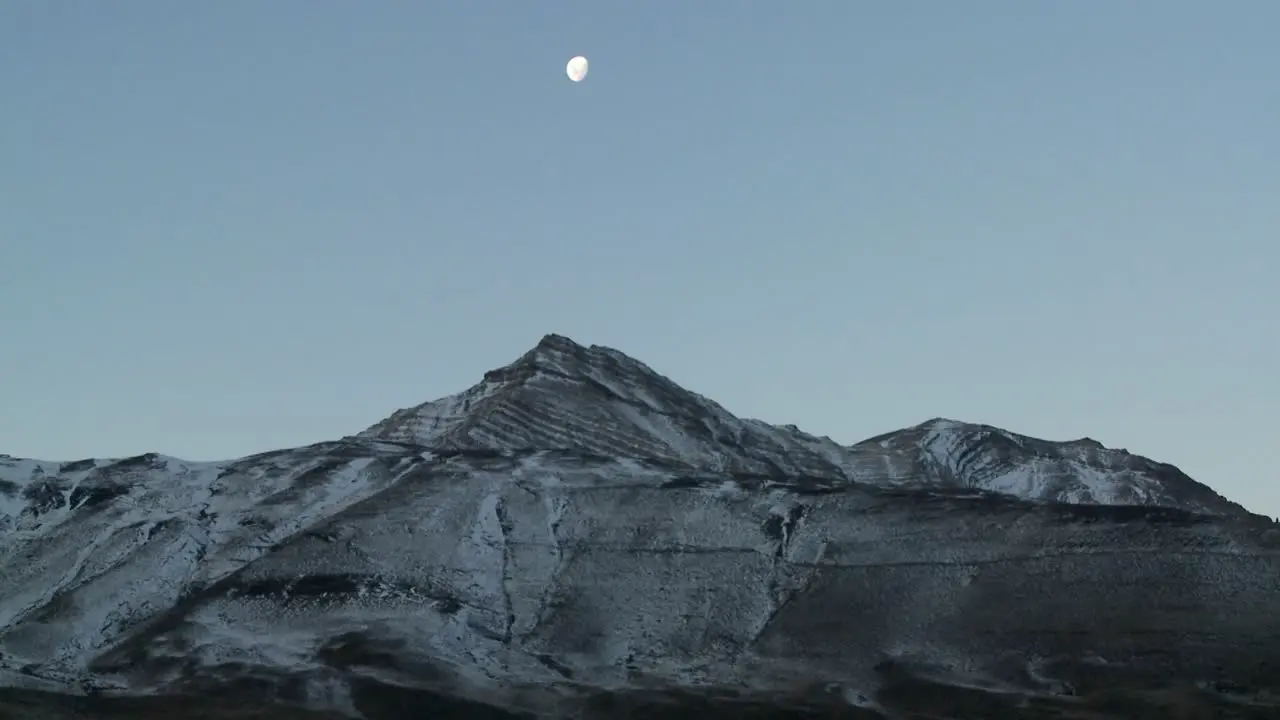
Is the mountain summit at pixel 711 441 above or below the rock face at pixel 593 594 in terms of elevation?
above

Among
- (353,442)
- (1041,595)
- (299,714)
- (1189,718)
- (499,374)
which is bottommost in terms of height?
(299,714)

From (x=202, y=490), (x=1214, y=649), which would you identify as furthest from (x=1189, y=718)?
(x=202, y=490)

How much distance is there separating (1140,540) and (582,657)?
1441 cm

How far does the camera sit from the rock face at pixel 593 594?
32.5 meters

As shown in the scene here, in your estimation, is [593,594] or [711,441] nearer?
[593,594]

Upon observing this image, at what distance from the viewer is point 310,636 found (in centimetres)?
3612

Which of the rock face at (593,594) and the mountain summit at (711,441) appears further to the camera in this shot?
the mountain summit at (711,441)

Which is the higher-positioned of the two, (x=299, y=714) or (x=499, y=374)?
(x=499, y=374)

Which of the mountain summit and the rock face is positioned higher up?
the mountain summit

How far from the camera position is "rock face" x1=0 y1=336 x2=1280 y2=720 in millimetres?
32469

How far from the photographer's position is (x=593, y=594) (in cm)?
3900

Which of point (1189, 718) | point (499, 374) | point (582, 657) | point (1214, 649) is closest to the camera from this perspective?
point (1189, 718)

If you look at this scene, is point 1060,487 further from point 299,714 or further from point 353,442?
point 299,714

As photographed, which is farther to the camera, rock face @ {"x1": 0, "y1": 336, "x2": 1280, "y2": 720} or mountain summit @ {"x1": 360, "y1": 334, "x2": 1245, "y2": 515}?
mountain summit @ {"x1": 360, "y1": 334, "x2": 1245, "y2": 515}
